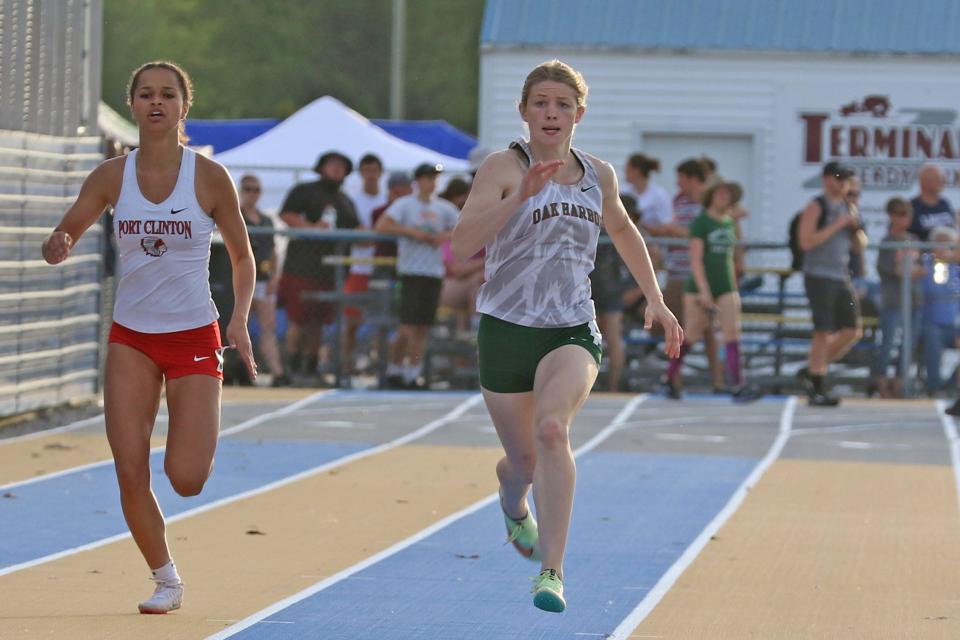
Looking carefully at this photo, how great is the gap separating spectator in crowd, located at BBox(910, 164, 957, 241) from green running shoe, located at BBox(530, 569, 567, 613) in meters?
12.9

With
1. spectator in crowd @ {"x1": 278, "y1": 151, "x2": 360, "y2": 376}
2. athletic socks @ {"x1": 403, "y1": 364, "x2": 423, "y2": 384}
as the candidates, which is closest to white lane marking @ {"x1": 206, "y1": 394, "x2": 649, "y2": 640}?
athletic socks @ {"x1": 403, "y1": 364, "x2": 423, "y2": 384}

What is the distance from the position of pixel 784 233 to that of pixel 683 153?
1673 millimetres

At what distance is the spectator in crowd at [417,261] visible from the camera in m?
17.9

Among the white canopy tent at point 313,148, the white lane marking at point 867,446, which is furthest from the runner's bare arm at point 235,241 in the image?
the white canopy tent at point 313,148

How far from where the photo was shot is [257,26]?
7875cm

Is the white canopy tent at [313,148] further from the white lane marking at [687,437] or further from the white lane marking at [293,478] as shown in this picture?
the white lane marking at [687,437]

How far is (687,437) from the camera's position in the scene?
49.3ft

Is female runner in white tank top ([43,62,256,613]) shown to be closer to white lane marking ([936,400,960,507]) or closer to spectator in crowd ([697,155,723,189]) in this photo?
white lane marking ([936,400,960,507])

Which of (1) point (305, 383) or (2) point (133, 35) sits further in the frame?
(2) point (133, 35)

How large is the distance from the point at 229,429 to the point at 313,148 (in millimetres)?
16060

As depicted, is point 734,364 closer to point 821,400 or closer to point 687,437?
point 821,400

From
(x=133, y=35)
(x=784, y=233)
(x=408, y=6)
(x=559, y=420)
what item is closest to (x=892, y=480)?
(x=559, y=420)

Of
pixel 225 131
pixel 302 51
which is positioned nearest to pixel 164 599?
pixel 225 131

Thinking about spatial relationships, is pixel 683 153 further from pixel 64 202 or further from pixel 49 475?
pixel 49 475
